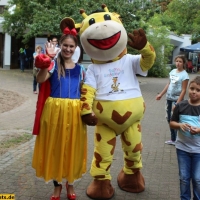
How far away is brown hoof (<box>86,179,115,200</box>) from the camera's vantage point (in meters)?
4.02

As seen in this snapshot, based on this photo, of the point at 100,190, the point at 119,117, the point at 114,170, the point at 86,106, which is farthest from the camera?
the point at 114,170

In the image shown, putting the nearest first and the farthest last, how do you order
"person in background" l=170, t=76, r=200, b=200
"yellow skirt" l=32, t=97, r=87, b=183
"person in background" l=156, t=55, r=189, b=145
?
"person in background" l=170, t=76, r=200, b=200 → "yellow skirt" l=32, t=97, r=87, b=183 → "person in background" l=156, t=55, r=189, b=145

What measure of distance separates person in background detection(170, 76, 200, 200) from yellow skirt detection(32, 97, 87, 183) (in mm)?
1050

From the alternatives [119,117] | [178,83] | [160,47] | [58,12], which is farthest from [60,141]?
[160,47]

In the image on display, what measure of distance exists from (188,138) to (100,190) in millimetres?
1234

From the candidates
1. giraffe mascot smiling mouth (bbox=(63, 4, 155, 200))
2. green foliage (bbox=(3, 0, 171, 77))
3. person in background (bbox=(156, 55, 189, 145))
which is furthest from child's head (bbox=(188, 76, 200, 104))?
green foliage (bbox=(3, 0, 171, 77))

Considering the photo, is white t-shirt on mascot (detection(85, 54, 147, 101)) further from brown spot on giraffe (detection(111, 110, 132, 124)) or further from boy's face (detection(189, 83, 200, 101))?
boy's face (detection(189, 83, 200, 101))

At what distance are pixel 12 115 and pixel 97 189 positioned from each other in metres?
5.56

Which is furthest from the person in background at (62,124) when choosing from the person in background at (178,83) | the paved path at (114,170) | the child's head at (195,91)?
the person in background at (178,83)

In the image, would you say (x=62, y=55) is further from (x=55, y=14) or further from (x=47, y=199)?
(x=55, y=14)

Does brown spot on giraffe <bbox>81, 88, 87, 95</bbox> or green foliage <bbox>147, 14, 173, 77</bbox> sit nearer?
brown spot on giraffe <bbox>81, 88, 87, 95</bbox>

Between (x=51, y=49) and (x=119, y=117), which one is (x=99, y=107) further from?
(x=51, y=49)

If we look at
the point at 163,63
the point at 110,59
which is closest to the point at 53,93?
the point at 110,59

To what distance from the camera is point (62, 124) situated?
3.68m
